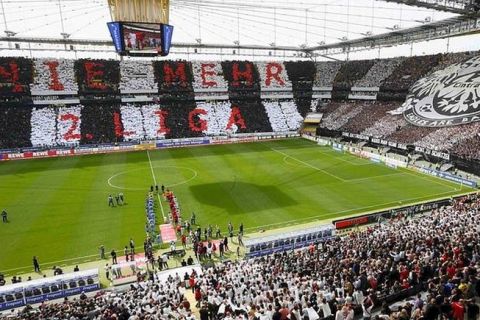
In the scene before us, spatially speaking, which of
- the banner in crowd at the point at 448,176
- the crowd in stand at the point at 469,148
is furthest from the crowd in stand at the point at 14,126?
the crowd in stand at the point at 469,148

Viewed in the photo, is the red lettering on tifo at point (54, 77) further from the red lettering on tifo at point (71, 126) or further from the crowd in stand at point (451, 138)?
the crowd in stand at point (451, 138)

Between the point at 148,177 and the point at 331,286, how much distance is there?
101 ft

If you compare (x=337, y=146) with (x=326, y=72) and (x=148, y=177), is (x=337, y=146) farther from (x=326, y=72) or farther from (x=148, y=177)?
(x=326, y=72)

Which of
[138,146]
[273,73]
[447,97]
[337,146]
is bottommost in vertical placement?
[337,146]

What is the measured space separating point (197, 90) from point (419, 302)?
67.0 m

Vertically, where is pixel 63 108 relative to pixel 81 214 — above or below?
above

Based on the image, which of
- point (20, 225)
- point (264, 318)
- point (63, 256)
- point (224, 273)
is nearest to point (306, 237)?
point (224, 273)

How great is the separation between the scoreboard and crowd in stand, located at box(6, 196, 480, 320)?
25.8m

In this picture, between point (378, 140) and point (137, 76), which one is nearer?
point (378, 140)

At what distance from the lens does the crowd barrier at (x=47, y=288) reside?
18.8 metres

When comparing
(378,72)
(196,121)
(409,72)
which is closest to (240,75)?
(196,121)

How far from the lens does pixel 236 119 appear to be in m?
70.3

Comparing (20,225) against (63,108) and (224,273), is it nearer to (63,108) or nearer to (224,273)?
(224,273)

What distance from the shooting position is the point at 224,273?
698 inches
